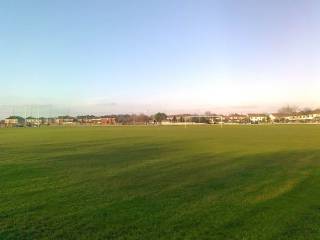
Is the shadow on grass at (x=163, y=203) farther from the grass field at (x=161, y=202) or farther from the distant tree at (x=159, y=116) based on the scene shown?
the distant tree at (x=159, y=116)

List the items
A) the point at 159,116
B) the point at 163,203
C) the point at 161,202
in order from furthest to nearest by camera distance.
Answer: the point at 159,116
the point at 161,202
the point at 163,203

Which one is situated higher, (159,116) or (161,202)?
(159,116)

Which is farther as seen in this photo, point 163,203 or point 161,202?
point 161,202

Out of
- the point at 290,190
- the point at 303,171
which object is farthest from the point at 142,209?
the point at 303,171

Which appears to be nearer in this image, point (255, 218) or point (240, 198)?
point (255, 218)

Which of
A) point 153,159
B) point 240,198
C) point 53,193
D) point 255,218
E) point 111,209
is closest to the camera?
point 255,218

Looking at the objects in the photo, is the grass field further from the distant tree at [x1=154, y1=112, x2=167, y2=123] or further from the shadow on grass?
the distant tree at [x1=154, y1=112, x2=167, y2=123]

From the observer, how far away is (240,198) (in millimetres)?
8828

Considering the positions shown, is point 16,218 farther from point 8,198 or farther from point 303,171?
point 303,171

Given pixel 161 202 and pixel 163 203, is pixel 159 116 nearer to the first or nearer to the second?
pixel 161 202

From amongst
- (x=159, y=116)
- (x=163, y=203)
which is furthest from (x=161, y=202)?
(x=159, y=116)

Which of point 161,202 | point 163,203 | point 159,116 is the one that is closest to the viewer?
point 163,203

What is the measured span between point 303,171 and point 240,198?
5459mm

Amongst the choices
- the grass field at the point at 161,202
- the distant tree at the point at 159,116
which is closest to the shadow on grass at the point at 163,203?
the grass field at the point at 161,202
